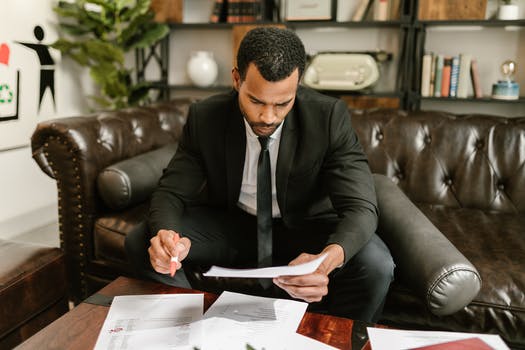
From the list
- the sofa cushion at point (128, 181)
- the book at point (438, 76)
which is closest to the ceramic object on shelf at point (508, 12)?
the book at point (438, 76)

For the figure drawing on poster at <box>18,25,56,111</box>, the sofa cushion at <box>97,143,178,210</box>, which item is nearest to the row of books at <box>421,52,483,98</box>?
the sofa cushion at <box>97,143,178,210</box>

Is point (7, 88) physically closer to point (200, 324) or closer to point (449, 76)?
point (200, 324)

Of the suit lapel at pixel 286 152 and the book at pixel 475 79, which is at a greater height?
the book at pixel 475 79

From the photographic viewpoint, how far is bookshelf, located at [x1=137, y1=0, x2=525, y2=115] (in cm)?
272

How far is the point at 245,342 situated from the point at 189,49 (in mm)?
2915

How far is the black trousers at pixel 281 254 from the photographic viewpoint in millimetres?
1284

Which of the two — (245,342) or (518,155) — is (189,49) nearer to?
(518,155)

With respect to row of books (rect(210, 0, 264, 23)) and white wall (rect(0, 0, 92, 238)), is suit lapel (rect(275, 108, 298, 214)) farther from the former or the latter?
white wall (rect(0, 0, 92, 238))

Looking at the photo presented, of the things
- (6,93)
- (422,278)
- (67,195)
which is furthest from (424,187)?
(6,93)

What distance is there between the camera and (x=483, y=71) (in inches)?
112

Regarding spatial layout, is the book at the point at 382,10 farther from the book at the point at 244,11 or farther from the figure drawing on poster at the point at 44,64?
the figure drawing on poster at the point at 44,64

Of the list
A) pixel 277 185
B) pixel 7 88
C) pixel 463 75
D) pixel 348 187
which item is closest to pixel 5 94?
pixel 7 88

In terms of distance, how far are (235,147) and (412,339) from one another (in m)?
0.81

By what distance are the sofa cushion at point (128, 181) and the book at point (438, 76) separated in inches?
67.4
